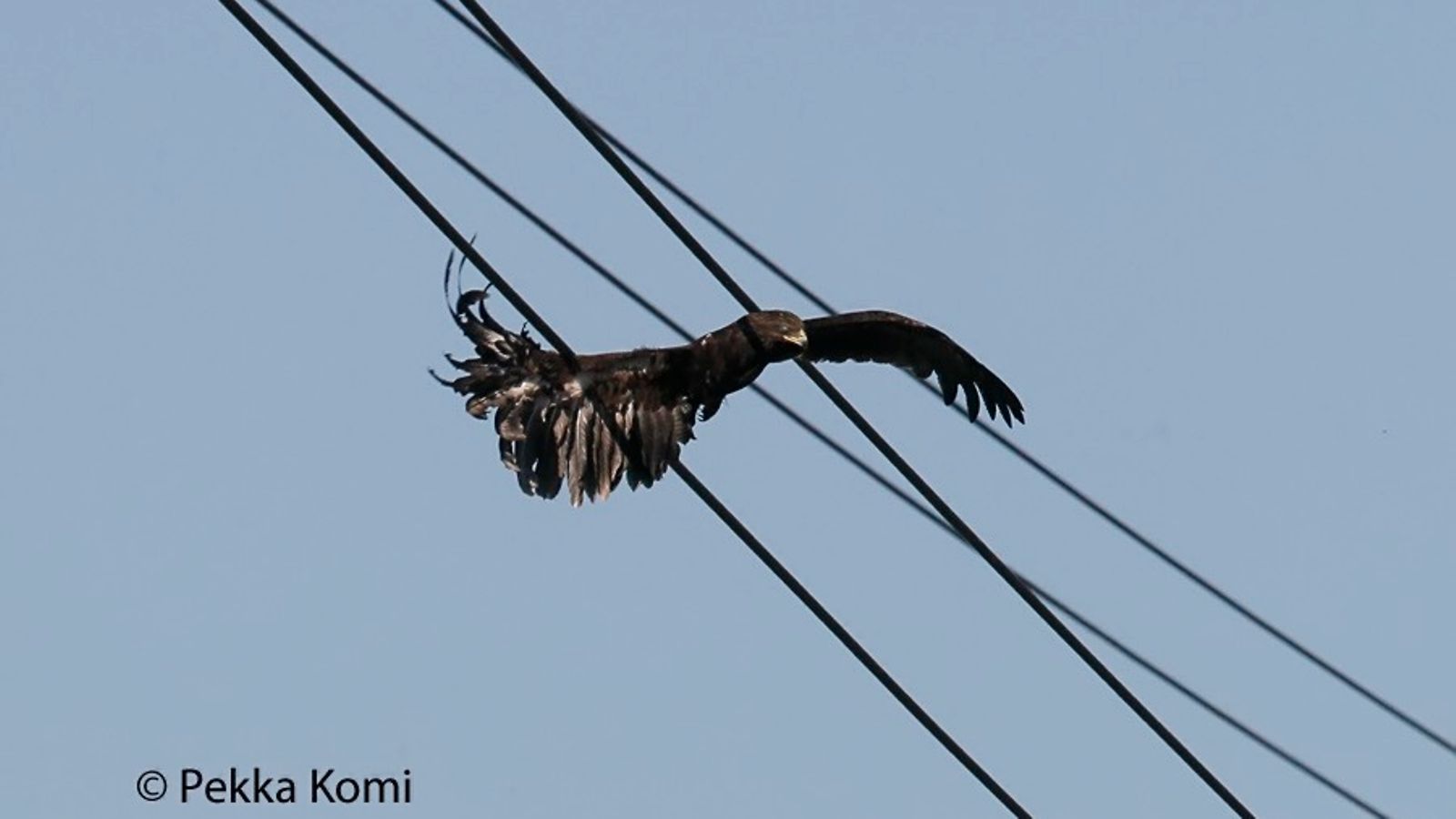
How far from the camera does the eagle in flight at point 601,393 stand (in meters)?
16.6

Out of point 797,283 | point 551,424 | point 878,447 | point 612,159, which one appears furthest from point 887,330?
point 612,159

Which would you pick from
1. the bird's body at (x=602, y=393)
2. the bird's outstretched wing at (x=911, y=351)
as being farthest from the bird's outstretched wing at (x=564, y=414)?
the bird's outstretched wing at (x=911, y=351)

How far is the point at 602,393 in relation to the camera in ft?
55.6

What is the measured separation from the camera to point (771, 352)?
658 inches

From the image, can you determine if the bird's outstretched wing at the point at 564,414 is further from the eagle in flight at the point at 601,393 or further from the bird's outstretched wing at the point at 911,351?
the bird's outstretched wing at the point at 911,351

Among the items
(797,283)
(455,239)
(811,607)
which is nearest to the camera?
(455,239)

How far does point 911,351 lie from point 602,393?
6.43 feet

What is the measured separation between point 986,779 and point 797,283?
464 cm

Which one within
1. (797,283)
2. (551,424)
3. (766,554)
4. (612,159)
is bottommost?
(766,554)

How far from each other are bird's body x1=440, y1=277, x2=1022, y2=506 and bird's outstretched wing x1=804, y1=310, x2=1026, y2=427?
0.45 metres

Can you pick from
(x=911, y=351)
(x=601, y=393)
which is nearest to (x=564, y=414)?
(x=601, y=393)

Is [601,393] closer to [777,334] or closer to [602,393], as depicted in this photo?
[602,393]

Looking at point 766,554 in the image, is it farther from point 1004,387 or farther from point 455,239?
point 1004,387

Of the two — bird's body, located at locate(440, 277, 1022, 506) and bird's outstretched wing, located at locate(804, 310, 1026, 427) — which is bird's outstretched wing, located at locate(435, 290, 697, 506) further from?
bird's outstretched wing, located at locate(804, 310, 1026, 427)
